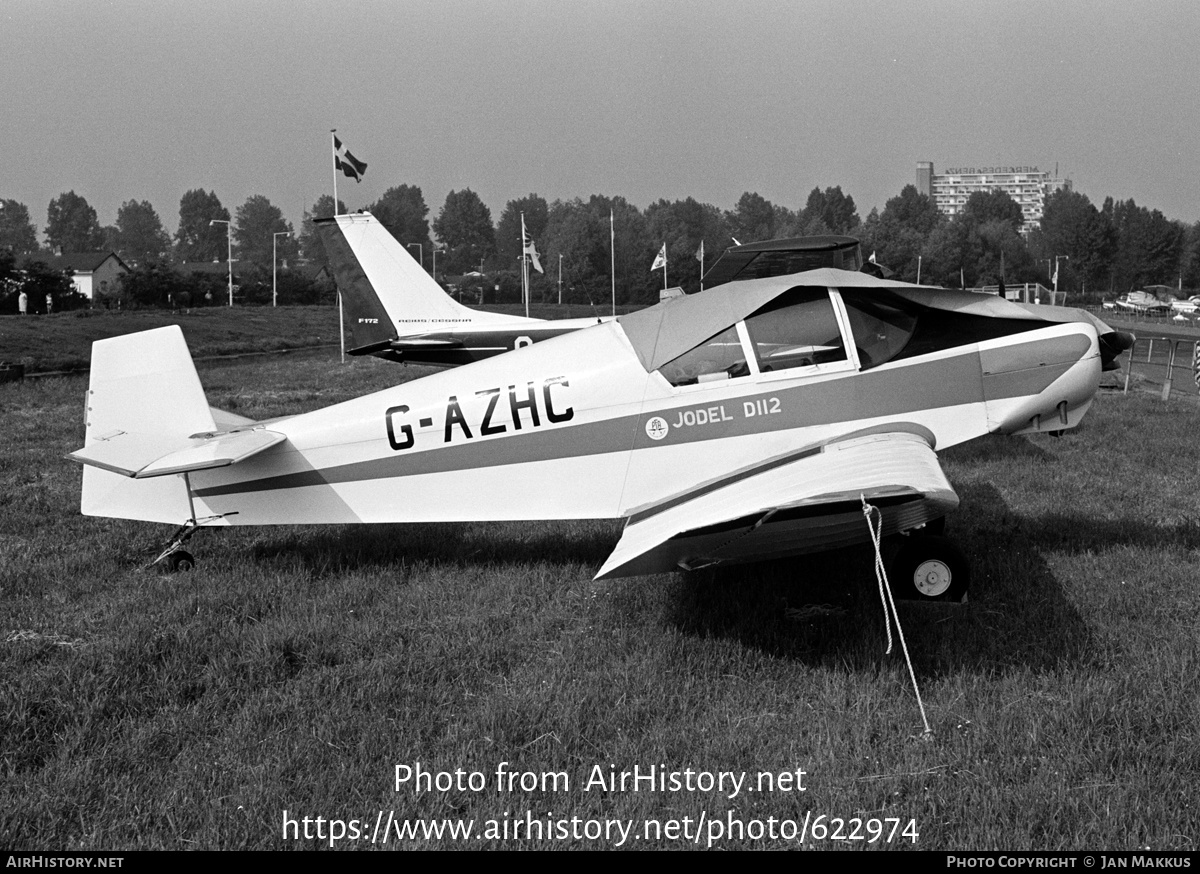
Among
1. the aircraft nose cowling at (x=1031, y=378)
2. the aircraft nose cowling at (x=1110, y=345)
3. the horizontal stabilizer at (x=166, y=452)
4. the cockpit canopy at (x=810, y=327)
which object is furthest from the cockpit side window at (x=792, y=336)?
the horizontal stabilizer at (x=166, y=452)

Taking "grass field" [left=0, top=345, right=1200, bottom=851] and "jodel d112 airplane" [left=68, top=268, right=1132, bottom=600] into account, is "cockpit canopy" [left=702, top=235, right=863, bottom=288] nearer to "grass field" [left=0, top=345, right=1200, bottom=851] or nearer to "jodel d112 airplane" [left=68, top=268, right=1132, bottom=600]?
"grass field" [left=0, top=345, right=1200, bottom=851]

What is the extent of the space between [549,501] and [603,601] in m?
0.72

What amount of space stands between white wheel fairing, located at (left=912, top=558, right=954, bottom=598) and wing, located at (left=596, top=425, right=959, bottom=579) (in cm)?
69

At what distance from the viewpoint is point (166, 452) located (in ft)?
21.1

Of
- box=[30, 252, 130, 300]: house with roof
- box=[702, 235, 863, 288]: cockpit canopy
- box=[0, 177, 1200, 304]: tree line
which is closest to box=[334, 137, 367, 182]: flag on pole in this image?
box=[0, 177, 1200, 304]: tree line

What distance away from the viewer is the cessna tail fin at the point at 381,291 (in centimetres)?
1465

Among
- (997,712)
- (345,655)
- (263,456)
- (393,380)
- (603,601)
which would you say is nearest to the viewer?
(997,712)

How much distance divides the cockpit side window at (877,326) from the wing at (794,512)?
31.8 inches

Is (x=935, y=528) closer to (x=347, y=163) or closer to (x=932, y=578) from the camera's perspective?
(x=932, y=578)

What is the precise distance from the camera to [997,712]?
4238mm

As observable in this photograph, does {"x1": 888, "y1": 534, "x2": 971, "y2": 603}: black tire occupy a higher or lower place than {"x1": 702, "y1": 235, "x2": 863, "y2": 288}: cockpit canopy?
lower

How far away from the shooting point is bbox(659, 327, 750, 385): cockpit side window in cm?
597

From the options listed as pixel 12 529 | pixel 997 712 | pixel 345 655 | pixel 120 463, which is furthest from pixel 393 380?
pixel 997 712

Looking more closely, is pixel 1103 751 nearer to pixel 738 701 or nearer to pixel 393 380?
pixel 738 701
